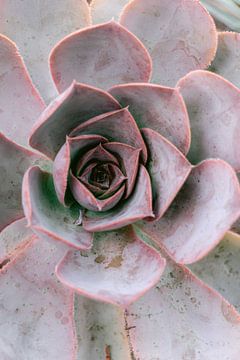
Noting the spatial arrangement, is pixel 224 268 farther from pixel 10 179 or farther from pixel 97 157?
pixel 10 179

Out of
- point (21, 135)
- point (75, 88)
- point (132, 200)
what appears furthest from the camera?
point (21, 135)

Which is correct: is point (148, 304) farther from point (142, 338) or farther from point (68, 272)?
point (68, 272)

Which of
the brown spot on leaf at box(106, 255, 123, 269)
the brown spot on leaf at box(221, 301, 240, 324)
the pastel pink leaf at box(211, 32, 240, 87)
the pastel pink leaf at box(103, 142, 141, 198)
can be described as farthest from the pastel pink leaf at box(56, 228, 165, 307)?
the pastel pink leaf at box(211, 32, 240, 87)

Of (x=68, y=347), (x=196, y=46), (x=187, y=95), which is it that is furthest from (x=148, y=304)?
(x=196, y=46)

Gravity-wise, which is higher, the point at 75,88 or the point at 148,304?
the point at 75,88

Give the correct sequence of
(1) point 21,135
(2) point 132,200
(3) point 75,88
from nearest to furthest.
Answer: (3) point 75,88, (2) point 132,200, (1) point 21,135

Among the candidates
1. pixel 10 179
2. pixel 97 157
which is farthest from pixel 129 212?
pixel 10 179
